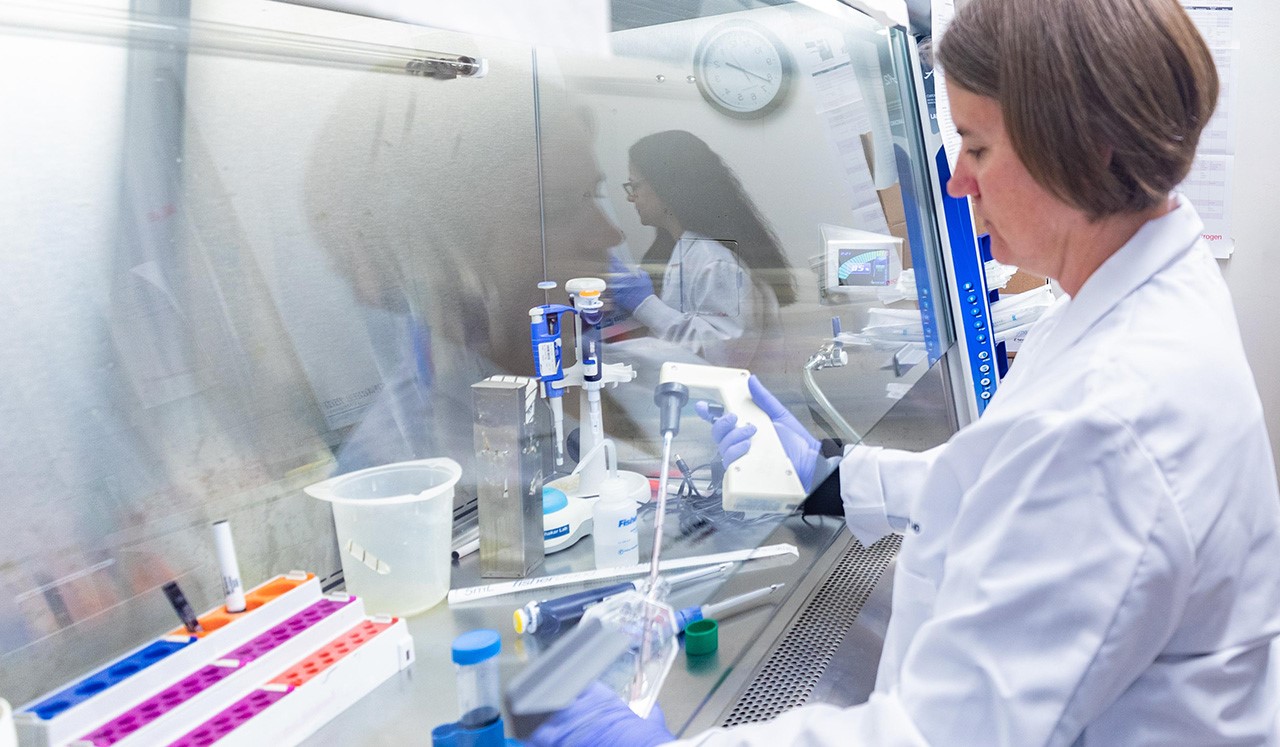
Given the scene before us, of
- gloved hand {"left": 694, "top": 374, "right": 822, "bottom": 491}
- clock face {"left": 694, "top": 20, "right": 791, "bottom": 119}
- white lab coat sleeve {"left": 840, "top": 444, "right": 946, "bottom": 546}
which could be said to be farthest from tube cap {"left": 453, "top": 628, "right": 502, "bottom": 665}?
clock face {"left": 694, "top": 20, "right": 791, "bottom": 119}

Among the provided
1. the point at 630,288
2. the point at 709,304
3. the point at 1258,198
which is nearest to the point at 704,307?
the point at 709,304

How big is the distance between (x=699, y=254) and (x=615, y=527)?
21.4 inches

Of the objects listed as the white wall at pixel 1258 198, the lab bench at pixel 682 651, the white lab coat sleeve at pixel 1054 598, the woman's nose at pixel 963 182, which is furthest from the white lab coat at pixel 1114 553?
the white wall at pixel 1258 198

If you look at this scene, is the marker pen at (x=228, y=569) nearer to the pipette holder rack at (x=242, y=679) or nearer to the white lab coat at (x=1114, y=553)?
the pipette holder rack at (x=242, y=679)

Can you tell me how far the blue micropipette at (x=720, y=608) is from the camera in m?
1.11

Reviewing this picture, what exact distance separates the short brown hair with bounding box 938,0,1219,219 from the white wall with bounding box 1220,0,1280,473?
2.49 meters

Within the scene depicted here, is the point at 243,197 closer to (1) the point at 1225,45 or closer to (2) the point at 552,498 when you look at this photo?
(2) the point at 552,498

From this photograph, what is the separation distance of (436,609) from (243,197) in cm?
60

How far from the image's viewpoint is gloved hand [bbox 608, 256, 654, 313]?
1.57m

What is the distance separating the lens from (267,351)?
1215mm

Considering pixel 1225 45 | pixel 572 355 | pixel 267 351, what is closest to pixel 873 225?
pixel 572 355

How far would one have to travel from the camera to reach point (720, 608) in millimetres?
1210

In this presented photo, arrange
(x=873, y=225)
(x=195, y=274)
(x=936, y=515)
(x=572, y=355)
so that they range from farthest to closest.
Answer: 1. (x=873, y=225)
2. (x=572, y=355)
3. (x=195, y=274)
4. (x=936, y=515)

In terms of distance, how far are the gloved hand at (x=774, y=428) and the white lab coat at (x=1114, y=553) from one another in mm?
506
